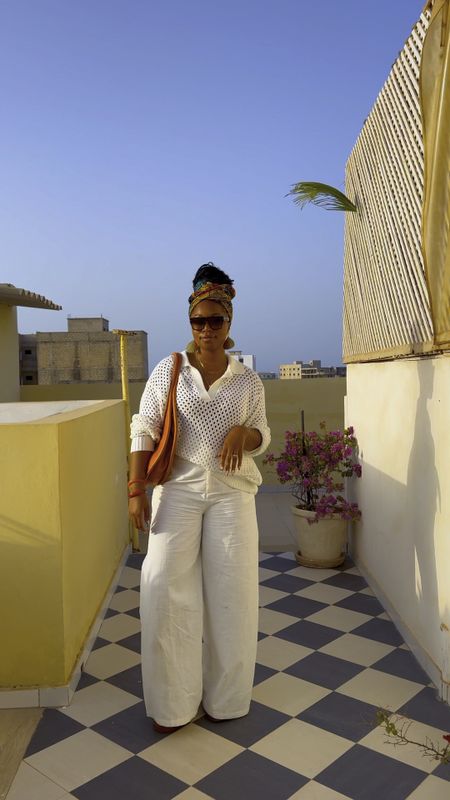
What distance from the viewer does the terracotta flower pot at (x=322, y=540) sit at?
4.61 metres

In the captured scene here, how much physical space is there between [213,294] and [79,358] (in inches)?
477

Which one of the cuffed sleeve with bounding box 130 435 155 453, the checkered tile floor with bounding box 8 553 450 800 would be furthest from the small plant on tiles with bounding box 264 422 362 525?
the cuffed sleeve with bounding box 130 435 155 453

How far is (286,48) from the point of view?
21.1 ft

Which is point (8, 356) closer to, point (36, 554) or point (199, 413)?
point (36, 554)

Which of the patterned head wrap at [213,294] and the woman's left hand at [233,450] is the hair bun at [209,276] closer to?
the patterned head wrap at [213,294]

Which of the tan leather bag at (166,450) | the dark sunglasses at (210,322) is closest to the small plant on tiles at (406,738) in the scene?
the tan leather bag at (166,450)

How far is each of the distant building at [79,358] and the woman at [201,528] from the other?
11.5 meters

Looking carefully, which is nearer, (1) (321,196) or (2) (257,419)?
(2) (257,419)

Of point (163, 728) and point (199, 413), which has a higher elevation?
point (199, 413)

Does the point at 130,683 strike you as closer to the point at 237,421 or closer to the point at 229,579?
the point at 229,579

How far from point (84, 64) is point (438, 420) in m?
7.70

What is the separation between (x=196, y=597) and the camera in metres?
2.55

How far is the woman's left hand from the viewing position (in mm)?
2434

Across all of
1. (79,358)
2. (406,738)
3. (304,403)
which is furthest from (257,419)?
(79,358)
